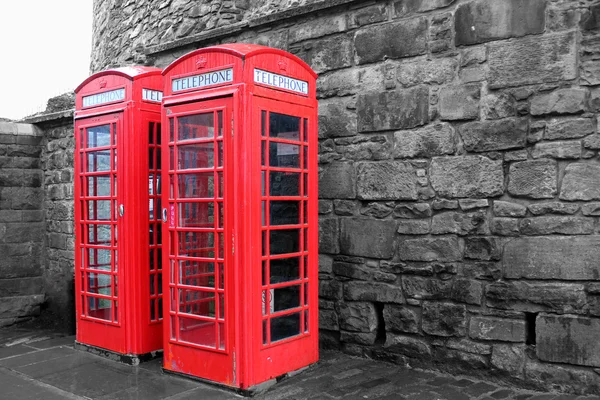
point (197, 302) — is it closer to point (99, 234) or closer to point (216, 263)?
point (216, 263)

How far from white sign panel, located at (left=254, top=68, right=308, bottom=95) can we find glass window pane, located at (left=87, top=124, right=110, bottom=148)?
1736 mm

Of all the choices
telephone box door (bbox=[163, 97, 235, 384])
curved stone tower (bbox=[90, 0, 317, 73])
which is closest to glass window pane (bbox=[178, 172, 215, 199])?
telephone box door (bbox=[163, 97, 235, 384])

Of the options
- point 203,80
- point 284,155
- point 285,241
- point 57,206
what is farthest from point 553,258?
point 57,206

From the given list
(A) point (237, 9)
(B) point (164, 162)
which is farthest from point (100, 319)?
(A) point (237, 9)

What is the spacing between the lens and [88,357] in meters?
5.44

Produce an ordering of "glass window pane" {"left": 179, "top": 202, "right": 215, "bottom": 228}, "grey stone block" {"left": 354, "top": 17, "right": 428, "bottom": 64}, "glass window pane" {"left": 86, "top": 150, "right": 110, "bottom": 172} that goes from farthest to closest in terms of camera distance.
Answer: "glass window pane" {"left": 86, "top": 150, "right": 110, "bottom": 172} → "grey stone block" {"left": 354, "top": 17, "right": 428, "bottom": 64} → "glass window pane" {"left": 179, "top": 202, "right": 215, "bottom": 228}

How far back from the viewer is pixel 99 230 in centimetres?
556

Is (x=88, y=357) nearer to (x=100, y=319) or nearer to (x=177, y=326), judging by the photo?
(x=100, y=319)

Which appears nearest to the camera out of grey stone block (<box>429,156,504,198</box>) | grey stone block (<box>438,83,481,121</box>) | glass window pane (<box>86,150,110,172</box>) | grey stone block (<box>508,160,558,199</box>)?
grey stone block (<box>508,160,558,199</box>)

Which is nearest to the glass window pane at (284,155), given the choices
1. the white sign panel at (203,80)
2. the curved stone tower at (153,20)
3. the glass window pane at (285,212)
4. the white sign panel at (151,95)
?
the glass window pane at (285,212)

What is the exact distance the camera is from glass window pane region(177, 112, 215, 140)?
14.5 ft

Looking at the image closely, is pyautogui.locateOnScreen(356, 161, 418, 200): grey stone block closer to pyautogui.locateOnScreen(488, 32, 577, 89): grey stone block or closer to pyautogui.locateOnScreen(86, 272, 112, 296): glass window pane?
pyautogui.locateOnScreen(488, 32, 577, 89): grey stone block

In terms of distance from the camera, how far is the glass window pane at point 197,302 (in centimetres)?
454

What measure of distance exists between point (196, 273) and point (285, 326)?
806 mm
